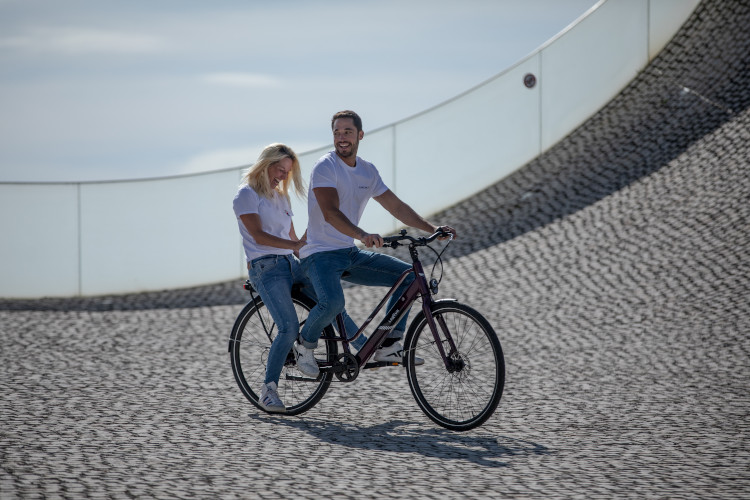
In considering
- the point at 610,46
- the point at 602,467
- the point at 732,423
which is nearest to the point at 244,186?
the point at 602,467

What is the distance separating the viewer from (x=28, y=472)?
16.2 ft

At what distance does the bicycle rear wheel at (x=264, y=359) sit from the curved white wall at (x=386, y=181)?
777cm

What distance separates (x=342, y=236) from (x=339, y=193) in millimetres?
280

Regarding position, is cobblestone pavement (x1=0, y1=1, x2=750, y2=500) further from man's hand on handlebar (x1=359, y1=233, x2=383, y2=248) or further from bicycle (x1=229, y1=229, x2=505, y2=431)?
man's hand on handlebar (x1=359, y1=233, x2=383, y2=248)

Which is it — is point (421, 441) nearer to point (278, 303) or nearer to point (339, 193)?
point (278, 303)

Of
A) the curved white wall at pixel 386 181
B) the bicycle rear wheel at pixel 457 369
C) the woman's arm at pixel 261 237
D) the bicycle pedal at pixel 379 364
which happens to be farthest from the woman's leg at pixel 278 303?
the curved white wall at pixel 386 181

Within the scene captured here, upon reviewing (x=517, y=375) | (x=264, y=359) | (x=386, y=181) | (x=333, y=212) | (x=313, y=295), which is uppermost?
(x=386, y=181)

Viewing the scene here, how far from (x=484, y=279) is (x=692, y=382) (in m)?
4.72

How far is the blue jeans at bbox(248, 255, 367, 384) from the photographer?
6.55m

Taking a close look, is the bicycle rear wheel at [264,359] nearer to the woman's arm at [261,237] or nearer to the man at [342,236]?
the man at [342,236]

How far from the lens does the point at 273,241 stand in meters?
6.41

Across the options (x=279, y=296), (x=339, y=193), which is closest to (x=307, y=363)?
(x=279, y=296)

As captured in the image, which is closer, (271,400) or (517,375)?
(271,400)

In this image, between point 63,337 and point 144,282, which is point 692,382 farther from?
point 144,282
